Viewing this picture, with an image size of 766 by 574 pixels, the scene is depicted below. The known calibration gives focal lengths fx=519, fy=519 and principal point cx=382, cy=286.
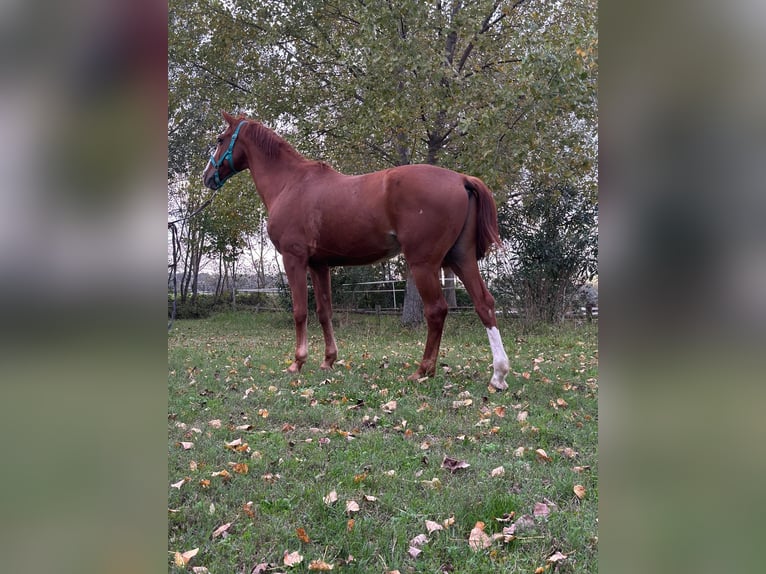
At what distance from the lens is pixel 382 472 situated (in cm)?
237

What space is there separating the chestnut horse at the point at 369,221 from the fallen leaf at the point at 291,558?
2760mm

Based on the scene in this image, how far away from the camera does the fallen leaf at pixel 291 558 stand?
1.61 m

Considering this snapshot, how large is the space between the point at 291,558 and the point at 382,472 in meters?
0.78

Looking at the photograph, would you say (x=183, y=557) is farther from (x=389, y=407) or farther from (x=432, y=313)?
(x=432, y=313)

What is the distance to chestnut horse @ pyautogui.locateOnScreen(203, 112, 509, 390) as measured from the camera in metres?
4.50

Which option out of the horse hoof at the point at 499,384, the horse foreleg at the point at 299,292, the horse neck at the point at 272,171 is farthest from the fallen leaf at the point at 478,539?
the horse neck at the point at 272,171

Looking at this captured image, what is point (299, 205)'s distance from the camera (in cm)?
516

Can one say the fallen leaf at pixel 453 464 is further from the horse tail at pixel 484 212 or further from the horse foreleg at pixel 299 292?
the horse foreleg at pixel 299 292

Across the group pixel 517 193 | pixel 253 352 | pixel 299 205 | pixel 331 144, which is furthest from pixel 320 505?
pixel 517 193

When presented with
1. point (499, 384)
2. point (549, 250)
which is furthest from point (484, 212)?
point (549, 250)
